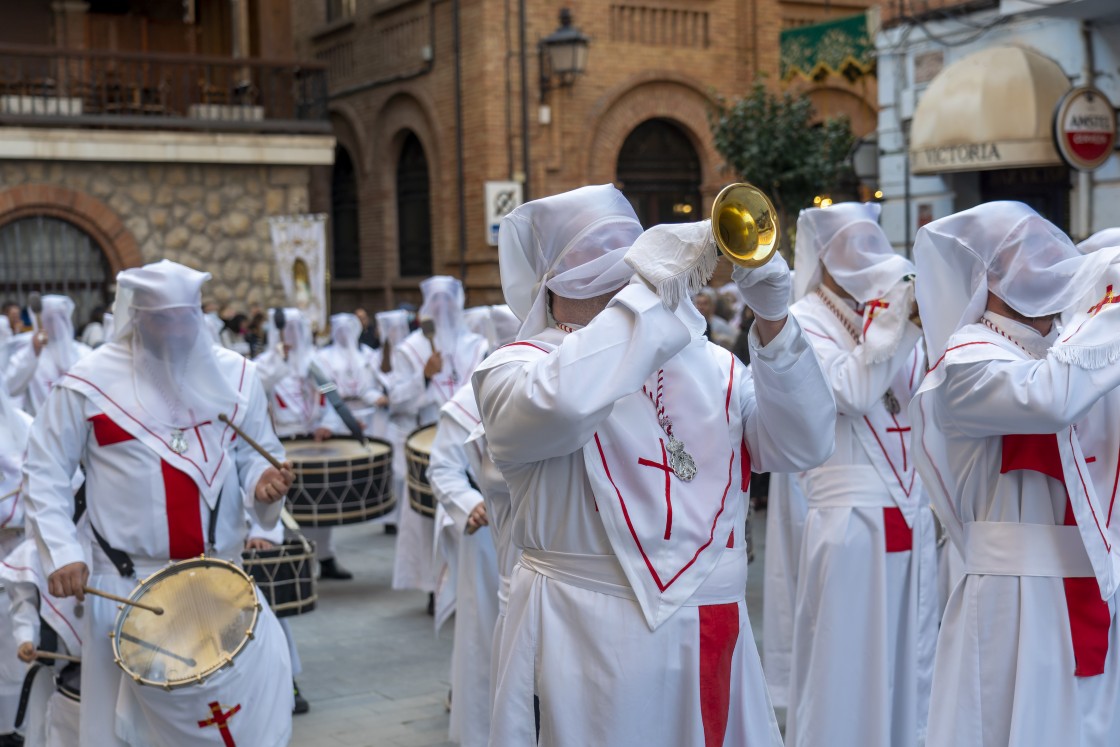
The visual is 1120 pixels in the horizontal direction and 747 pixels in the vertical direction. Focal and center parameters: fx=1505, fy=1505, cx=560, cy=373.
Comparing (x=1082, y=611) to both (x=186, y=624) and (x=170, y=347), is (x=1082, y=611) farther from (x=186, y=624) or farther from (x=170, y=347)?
(x=170, y=347)

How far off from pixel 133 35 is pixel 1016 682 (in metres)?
23.3

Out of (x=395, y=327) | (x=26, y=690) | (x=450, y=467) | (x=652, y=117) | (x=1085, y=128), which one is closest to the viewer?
(x=26, y=690)

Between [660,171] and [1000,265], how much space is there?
745 inches

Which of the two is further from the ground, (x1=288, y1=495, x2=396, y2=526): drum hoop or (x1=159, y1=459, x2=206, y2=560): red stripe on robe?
(x1=159, y1=459, x2=206, y2=560): red stripe on robe

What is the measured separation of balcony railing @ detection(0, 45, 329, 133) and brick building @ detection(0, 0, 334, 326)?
0.03 m

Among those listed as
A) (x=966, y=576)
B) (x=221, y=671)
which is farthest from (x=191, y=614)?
(x=966, y=576)

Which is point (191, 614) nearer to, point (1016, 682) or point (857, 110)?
point (1016, 682)

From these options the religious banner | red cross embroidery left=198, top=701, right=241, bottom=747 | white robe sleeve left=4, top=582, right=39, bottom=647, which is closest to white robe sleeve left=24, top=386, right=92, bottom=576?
white robe sleeve left=4, top=582, right=39, bottom=647

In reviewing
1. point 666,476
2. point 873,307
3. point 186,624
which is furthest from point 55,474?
point 873,307

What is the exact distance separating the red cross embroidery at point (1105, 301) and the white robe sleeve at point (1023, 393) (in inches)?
8.5

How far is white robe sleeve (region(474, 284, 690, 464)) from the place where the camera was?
3.40 metres

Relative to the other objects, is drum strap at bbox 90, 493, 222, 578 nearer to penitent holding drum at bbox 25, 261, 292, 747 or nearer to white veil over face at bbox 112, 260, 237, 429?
penitent holding drum at bbox 25, 261, 292, 747

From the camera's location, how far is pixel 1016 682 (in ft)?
14.8

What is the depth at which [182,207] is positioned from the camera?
862 inches
